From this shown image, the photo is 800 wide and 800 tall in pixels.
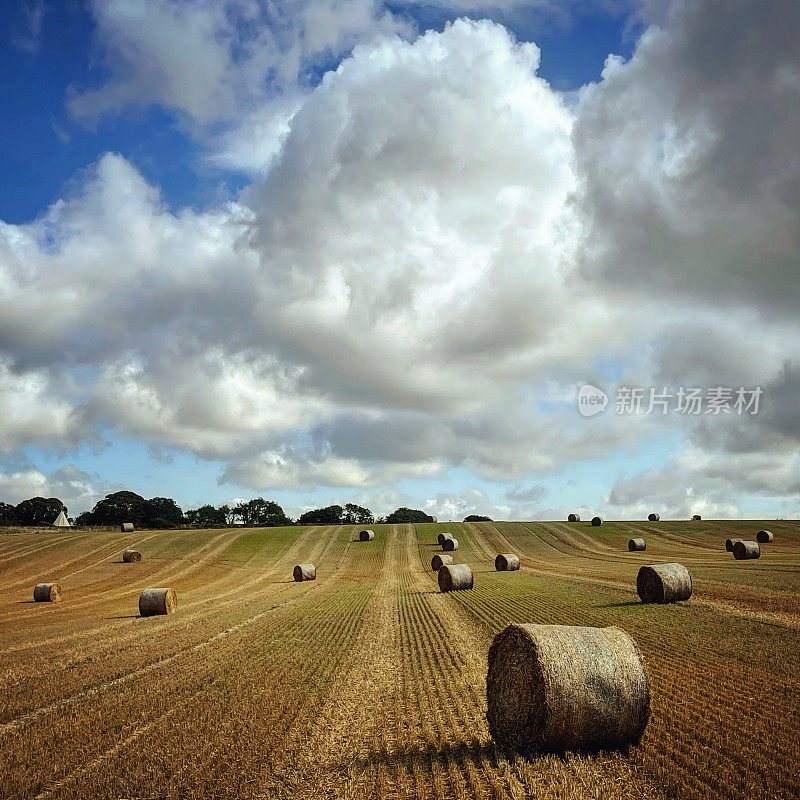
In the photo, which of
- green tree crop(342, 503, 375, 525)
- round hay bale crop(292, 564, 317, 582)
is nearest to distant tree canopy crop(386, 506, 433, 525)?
green tree crop(342, 503, 375, 525)

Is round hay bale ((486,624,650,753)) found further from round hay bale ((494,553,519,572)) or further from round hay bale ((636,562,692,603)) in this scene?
round hay bale ((494,553,519,572))

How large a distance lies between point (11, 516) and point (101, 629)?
503ft

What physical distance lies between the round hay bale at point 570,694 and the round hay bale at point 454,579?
22445mm

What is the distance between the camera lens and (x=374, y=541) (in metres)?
71.3

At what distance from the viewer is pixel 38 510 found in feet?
488

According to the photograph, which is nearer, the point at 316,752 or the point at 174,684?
the point at 316,752

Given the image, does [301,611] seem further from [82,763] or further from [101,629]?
[82,763]

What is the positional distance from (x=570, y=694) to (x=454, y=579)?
23.5 m

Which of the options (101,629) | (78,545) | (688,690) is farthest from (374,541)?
(688,690)

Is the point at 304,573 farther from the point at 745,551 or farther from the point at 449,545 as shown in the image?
the point at 745,551

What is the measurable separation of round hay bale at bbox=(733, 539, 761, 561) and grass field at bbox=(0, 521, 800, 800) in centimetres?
1440

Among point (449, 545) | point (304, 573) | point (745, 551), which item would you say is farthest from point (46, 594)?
point (745, 551)

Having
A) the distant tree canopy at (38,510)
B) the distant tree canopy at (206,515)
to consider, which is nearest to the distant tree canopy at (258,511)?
the distant tree canopy at (206,515)

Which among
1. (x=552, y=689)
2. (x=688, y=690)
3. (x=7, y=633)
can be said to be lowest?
(x=7, y=633)
